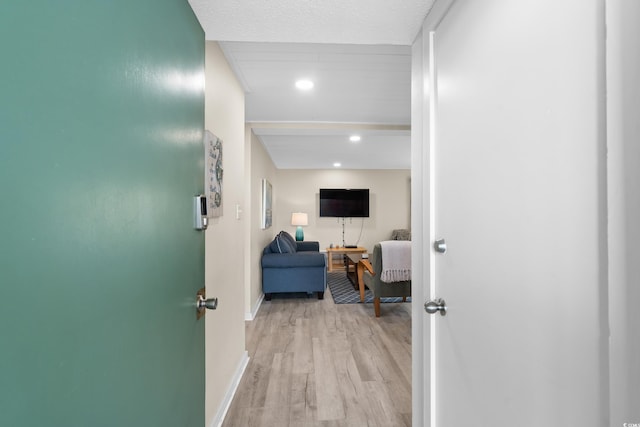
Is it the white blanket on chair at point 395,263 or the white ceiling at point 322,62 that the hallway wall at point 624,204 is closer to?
the white ceiling at point 322,62

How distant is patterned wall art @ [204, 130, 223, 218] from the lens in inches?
59.5

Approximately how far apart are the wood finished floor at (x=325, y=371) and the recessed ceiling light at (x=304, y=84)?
89.4 inches

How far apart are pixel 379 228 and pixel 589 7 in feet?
22.9

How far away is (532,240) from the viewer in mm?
706

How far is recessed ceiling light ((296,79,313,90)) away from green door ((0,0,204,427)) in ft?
5.02

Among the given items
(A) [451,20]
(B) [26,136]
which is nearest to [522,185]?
(A) [451,20]

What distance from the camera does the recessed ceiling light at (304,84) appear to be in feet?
8.04

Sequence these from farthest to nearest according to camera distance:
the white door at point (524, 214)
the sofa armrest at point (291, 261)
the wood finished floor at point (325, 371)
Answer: the sofa armrest at point (291, 261), the wood finished floor at point (325, 371), the white door at point (524, 214)

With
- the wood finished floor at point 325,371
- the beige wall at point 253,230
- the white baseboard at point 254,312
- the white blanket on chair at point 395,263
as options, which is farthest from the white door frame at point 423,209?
the white baseboard at point 254,312

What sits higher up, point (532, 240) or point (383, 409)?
point (532, 240)

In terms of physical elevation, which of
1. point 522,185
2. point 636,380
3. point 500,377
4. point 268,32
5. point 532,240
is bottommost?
point 500,377

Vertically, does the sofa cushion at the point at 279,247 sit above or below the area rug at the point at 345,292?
above

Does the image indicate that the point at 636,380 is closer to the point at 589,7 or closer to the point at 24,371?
the point at 589,7

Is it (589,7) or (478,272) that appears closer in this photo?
(589,7)
